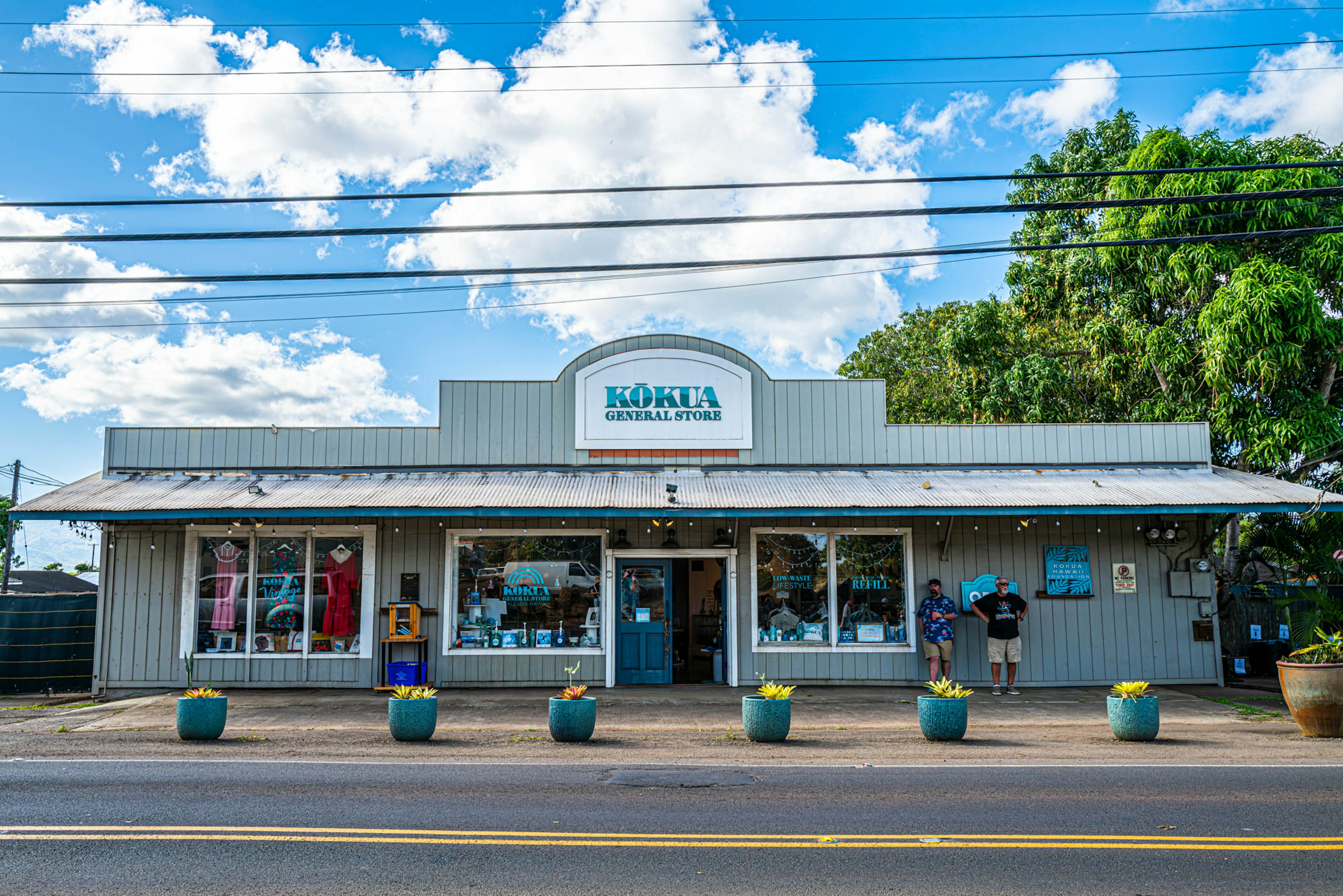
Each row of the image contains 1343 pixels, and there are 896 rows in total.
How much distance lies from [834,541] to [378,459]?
8.33m

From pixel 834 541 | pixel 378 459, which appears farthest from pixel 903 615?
pixel 378 459

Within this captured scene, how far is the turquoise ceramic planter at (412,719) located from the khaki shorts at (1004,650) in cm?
911

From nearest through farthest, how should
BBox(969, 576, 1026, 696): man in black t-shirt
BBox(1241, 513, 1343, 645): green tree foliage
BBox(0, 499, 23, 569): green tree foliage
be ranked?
1. BBox(1241, 513, 1343, 645): green tree foliage
2. BBox(969, 576, 1026, 696): man in black t-shirt
3. BBox(0, 499, 23, 569): green tree foliage

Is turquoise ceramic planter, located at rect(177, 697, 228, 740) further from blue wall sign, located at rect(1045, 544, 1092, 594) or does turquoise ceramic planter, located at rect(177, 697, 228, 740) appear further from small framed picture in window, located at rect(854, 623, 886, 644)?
blue wall sign, located at rect(1045, 544, 1092, 594)

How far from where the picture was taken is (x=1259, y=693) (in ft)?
48.3

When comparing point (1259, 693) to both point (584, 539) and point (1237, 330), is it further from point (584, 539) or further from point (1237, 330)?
point (584, 539)

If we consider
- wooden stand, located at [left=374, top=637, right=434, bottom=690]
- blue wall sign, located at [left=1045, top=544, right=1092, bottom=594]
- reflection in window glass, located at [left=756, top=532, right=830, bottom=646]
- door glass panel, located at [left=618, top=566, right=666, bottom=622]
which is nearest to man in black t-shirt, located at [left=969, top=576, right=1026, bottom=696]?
blue wall sign, located at [left=1045, top=544, right=1092, bottom=594]

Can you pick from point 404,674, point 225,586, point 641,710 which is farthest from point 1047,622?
point 225,586

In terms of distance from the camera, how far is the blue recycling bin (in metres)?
14.5

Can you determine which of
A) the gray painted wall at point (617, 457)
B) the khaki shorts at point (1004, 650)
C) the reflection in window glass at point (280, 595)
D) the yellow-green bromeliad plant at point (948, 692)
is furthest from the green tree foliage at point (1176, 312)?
the reflection in window glass at point (280, 595)

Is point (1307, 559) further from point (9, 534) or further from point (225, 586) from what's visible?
point (9, 534)

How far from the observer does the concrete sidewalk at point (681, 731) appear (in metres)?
9.77

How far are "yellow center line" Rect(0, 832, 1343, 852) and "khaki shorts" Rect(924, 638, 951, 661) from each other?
7902mm

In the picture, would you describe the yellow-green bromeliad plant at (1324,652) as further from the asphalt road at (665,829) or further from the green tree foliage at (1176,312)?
→ the green tree foliage at (1176,312)
